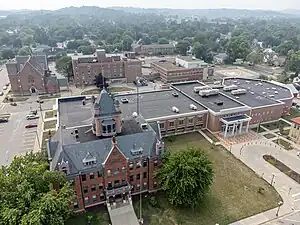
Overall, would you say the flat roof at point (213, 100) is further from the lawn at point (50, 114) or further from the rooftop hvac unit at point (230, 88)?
the lawn at point (50, 114)

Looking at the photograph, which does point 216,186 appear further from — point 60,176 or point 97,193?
point 60,176

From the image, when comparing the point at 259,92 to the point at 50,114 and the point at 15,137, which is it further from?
the point at 15,137

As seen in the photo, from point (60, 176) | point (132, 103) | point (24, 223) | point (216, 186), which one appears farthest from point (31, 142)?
point (216, 186)

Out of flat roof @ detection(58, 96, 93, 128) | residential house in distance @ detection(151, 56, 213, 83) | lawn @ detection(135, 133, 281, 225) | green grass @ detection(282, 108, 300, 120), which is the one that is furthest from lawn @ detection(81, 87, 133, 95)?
green grass @ detection(282, 108, 300, 120)

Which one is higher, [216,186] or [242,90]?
[242,90]

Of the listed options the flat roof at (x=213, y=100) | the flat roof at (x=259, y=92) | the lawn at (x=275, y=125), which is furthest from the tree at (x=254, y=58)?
the lawn at (x=275, y=125)

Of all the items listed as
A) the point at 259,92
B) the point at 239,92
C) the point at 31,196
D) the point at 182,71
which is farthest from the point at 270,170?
the point at 182,71
